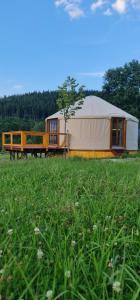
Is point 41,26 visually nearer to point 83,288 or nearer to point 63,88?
point 63,88

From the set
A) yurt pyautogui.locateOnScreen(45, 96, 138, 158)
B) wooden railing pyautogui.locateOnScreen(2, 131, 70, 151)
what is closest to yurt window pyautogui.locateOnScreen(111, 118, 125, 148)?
yurt pyautogui.locateOnScreen(45, 96, 138, 158)

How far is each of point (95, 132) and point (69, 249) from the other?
1134cm

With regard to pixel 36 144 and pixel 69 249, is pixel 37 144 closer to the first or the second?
pixel 36 144

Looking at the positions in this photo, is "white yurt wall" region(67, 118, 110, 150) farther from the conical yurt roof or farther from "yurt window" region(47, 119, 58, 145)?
"yurt window" region(47, 119, 58, 145)

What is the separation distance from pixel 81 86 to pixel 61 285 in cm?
1055

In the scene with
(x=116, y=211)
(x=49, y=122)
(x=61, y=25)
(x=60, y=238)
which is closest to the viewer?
(x=60, y=238)

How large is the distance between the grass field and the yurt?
33.8 ft

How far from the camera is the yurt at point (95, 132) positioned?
12.6m

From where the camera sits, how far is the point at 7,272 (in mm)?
1088

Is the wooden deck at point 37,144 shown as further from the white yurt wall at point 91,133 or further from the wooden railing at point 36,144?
the white yurt wall at point 91,133

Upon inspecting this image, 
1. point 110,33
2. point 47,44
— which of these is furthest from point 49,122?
point 47,44

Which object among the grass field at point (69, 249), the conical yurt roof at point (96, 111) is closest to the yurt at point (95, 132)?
the conical yurt roof at point (96, 111)

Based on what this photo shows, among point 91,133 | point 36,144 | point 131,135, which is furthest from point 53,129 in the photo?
point 131,135

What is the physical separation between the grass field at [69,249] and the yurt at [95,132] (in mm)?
10300
